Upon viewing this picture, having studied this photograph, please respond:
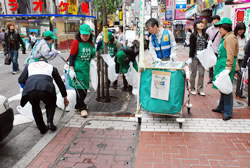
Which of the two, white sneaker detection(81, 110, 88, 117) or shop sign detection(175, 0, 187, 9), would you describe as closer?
white sneaker detection(81, 110, 88, 117)

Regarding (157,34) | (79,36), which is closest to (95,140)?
(79,36)

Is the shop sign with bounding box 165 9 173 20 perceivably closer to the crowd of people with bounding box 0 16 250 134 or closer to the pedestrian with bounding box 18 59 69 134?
the crowd of people with bounding box 0 16 250 134

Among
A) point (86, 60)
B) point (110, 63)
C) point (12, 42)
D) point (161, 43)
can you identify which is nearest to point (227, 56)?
point (161, 43)

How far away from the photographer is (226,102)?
482 cm

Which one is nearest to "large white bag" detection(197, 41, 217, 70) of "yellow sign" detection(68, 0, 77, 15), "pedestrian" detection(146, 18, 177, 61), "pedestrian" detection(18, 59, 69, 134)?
"pedestrian" detection(146, 18, 177, 61)

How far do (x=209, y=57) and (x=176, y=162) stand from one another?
10.7 feet

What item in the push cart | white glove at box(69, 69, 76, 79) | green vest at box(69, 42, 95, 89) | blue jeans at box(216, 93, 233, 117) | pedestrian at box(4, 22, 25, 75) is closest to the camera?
the push cart

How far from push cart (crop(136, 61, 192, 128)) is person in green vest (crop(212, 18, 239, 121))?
2.42 feet

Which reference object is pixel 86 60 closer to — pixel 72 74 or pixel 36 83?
pixel 72 74

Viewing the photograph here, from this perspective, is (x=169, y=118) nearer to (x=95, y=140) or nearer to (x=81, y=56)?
(x=95, y=140)

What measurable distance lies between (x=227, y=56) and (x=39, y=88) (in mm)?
3377

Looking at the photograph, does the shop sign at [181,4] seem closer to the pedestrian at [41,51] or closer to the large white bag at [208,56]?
the large white bag at [208,56]

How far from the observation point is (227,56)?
4492mm

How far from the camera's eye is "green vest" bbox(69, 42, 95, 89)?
5020 millimetres
